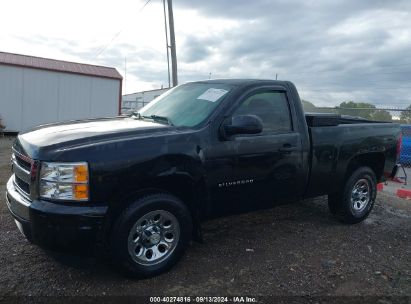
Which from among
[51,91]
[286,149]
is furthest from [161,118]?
[51,91]

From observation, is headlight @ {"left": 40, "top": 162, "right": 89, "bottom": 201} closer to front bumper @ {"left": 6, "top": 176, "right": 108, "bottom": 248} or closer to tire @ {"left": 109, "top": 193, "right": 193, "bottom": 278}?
front bumper @ {"left": 6, "top": 176, "right": 108, "bottom": 248}

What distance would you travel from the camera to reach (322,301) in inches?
131

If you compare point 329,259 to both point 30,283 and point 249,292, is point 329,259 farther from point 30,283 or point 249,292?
point 30,283

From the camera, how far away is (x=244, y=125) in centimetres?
372

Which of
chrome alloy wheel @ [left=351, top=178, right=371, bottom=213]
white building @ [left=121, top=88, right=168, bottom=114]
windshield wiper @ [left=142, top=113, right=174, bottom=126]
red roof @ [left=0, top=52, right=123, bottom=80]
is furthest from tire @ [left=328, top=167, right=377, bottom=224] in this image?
white building @ [left=121, top=88, right=168, bottom=114]

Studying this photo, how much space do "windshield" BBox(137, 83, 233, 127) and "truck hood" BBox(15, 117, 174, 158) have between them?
0.82 ft

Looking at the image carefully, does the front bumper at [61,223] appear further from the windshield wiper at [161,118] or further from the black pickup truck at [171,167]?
the windshield wiper at [161,118]

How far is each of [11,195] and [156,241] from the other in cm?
140

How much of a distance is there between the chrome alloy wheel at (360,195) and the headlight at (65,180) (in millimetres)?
3736

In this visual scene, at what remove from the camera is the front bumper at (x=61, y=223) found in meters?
3.08

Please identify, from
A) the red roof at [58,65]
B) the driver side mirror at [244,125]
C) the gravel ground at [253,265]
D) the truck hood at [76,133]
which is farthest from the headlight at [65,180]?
the red roof at [58,65]

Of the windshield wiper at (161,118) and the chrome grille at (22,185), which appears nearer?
the chrome grille at (22,185)

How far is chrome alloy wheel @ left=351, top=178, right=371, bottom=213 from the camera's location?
5.38 m

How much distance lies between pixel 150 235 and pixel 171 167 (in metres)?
0.65
